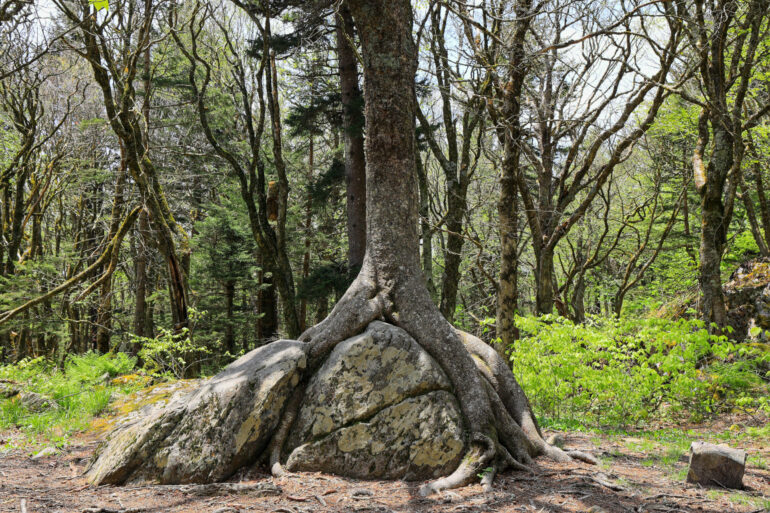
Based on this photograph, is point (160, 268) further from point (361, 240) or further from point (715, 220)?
point (715, 220)

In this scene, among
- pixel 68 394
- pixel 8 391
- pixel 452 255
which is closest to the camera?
pixel 68 394

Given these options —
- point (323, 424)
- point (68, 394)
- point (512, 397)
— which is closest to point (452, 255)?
point (512, 397)

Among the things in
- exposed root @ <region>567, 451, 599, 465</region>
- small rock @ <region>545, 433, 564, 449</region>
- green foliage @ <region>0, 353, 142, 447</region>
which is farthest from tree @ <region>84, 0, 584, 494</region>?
green foliage @ <region>0, 353, 142, 447</region>

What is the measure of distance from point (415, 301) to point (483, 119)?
898 cm

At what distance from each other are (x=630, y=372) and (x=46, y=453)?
313 inches

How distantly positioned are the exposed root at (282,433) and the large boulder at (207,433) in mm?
59

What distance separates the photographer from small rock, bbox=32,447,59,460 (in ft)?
17.7

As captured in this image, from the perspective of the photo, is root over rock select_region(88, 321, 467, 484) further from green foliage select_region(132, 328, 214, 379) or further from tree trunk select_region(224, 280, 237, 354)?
tree trunk select_region(224, 280, 237, 354)

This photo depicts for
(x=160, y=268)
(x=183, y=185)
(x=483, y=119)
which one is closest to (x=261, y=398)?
(x=483, y=119)

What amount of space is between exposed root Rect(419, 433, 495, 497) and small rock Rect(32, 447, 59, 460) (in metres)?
4.66

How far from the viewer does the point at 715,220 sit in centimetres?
768

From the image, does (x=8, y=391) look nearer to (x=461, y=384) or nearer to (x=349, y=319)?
(x=349, y=319)

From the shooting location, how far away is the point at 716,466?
3916 millimetres

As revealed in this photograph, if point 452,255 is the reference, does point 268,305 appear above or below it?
below
